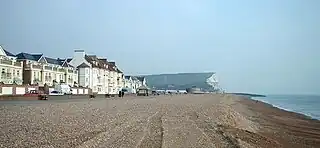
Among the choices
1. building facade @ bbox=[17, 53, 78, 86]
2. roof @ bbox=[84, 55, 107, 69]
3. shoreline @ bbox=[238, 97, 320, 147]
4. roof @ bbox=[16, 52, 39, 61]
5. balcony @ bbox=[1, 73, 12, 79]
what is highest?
roof @ bbox=[84, 55, 107, 69]

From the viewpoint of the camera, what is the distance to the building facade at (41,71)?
72.2 m

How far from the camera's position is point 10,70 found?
65875mm

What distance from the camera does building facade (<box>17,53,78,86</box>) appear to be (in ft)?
237

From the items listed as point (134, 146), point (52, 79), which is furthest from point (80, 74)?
point (134, 146)

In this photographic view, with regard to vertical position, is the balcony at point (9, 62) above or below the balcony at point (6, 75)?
above

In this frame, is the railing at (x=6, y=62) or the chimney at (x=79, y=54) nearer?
the railing at (x=6, y=62)

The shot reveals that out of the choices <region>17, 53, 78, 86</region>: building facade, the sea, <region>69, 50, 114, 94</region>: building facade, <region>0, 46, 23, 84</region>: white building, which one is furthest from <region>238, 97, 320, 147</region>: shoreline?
<region>69, 50, 114, 94</region>: building facade

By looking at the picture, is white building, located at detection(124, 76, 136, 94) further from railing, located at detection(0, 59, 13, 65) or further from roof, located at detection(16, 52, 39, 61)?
railing, located at detection(0, 59, 13, 65)

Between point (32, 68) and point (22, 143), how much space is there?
63.7 m

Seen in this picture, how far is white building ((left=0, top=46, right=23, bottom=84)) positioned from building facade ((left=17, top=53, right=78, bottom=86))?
2.05 m

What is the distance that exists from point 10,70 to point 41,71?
10.8 m

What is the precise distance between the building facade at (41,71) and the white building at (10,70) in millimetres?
2049

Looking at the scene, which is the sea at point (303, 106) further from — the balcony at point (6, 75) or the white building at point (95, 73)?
the white building at point (95, 73)

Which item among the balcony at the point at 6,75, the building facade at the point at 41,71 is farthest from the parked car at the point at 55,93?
the balcony at the point at 6,75
